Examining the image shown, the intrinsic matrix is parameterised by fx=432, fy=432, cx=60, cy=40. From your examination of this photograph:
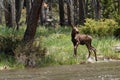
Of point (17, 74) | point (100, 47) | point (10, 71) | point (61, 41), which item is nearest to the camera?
point (17, 74)

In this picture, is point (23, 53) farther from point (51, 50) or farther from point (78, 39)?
point (78, 39)

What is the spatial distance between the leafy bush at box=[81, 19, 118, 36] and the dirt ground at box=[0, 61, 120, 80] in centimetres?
1022

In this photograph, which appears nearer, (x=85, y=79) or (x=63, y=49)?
(x=85, y=79)

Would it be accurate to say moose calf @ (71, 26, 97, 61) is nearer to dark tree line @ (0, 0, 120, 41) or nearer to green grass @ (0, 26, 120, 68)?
green grass @ (0, 26, 120, 68)

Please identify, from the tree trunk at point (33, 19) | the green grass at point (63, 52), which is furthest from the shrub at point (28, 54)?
the tree trunk at point (33, 19)

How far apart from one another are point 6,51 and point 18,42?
0.73 metres

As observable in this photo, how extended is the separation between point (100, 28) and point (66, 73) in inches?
533

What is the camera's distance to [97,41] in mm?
24875

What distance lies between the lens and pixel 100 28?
29.5 meters

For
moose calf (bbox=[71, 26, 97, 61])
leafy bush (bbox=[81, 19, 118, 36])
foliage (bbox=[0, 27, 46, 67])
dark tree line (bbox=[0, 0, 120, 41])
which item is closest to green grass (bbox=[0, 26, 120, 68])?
foliage (bbox=[0, 27, 46, 67])

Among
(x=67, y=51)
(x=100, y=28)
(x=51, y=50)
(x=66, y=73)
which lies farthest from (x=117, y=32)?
(x=66, y=73)

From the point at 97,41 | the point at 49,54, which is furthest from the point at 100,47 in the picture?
the point at 49,54

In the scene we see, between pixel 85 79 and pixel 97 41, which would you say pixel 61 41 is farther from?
pixel 85 79

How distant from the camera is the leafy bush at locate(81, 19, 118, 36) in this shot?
29562mm
